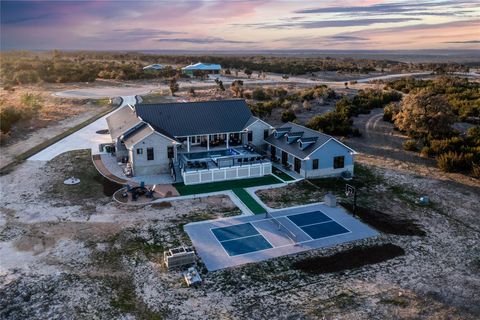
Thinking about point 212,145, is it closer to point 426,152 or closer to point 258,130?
point 258,130

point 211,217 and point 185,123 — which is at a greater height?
point 185,123

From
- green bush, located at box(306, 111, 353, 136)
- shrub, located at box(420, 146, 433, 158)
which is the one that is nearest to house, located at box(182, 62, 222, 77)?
green bush, located at box(306, 111, 353, 136)

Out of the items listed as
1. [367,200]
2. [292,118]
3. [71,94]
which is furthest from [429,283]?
[71,94]

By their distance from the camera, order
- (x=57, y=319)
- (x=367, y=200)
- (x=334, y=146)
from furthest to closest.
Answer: (x=334, y=146), (x=367, y=200), (x=57, y=319)

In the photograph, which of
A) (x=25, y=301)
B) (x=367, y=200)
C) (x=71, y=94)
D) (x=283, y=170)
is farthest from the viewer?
(x=71, y=94)

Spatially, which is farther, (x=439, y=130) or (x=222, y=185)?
(x=439, y=130)

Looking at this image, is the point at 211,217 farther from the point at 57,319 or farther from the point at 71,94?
the point at 71,94

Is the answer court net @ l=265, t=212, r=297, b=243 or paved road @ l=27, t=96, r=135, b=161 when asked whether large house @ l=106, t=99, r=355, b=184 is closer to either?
paved road @ l=27, t=96, r=135, b=161

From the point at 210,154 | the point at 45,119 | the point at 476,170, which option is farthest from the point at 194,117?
the point at 45,119
